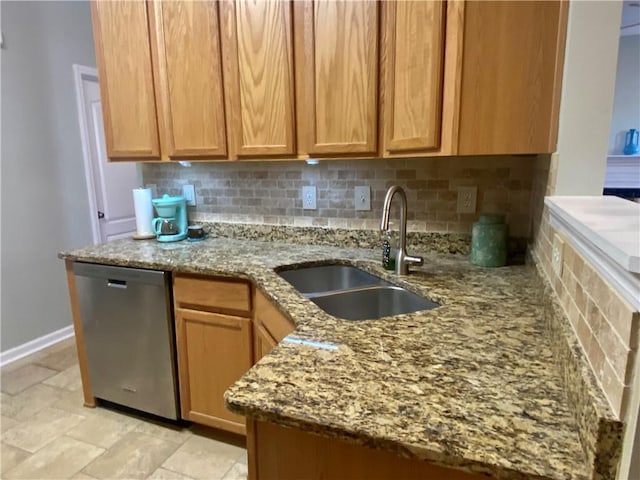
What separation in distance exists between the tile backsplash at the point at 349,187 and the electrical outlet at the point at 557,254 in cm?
76

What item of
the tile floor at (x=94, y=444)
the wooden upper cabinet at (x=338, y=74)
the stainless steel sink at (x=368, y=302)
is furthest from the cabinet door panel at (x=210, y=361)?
the wooden upper cabinet at (x=338, y=74)

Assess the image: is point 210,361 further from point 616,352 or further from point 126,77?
point 616,352

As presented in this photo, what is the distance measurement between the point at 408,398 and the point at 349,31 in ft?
4.73

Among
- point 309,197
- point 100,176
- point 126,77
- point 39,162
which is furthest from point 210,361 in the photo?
point 100,176

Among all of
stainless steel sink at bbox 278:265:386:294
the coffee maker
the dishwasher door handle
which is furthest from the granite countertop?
the coffee maker

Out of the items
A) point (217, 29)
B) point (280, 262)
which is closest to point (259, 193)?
point (280, 262)

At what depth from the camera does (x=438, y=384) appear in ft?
Result: 2.71

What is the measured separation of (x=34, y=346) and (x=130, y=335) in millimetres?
1505

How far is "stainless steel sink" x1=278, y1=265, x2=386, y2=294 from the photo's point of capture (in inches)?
72.6

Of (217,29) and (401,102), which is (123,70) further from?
(401,102)

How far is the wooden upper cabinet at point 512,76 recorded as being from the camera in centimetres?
132

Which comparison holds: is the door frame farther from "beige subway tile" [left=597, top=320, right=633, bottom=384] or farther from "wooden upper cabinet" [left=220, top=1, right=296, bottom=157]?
"beige subway tile" [left=597, top=320, right=633, bottom=384]

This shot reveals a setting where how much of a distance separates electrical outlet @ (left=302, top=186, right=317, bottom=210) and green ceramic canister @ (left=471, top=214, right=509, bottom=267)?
0.86 meters

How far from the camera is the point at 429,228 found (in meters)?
1.98
